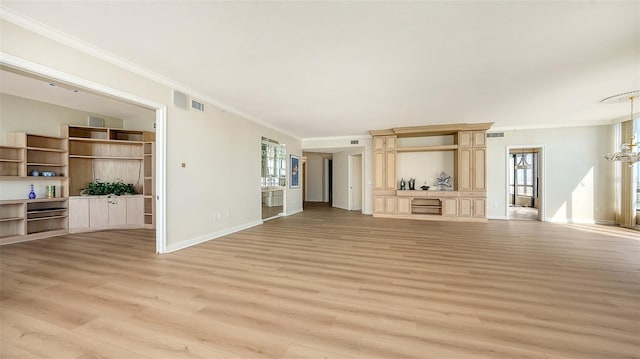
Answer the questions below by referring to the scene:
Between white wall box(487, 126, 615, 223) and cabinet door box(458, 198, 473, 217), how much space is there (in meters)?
1.02

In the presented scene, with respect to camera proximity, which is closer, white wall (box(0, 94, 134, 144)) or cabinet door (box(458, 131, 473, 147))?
white wall (box(0, 94, 134, 144))

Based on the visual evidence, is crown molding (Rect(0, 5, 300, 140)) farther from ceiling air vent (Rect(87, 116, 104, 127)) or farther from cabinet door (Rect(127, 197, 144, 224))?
ceiling air vent (Rect(87, 116, 104, 127))

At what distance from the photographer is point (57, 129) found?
224 inches

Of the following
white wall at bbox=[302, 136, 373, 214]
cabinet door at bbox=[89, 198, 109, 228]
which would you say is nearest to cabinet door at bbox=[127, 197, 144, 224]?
cabinet door at bbox=[89, 198, 109, 228]

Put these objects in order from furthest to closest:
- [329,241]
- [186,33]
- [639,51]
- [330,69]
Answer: [329,241] → [330,69] → [639,51] → [186,33]

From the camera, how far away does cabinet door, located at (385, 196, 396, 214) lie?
26.3 ft

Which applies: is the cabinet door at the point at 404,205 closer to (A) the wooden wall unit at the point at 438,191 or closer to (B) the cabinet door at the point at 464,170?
(A) the wooden wall unit at the point at 438,191

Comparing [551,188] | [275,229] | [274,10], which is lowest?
[275,229]

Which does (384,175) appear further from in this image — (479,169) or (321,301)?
(321,301)

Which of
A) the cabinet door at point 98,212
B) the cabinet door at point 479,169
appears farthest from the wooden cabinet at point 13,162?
the cabinet door at point 479,169

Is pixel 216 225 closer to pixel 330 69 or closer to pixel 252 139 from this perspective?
pixel 252 139

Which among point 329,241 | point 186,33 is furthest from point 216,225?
point 186,33

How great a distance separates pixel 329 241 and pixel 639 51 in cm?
499

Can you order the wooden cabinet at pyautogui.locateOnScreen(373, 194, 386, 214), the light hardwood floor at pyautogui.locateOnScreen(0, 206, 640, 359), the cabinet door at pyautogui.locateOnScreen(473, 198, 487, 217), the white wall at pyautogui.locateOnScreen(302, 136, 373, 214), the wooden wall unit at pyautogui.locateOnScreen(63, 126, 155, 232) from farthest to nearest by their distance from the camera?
the white wall at pyautogui.locateOnScreen(302, 136, 373, 214)
the wooden cabinet at pyautogui.locateOnScreen(373, 194, 386, 214)
the cabinet door at pyautogui.locateOnScreen(473, 198, 487, 217)
the wooden wall unit at pyautogui.locateOnScreen(63, 126, 155, 232)
the light hardwood floor at pyautogui.locateOnScreen(0, 206, 640, 359)
